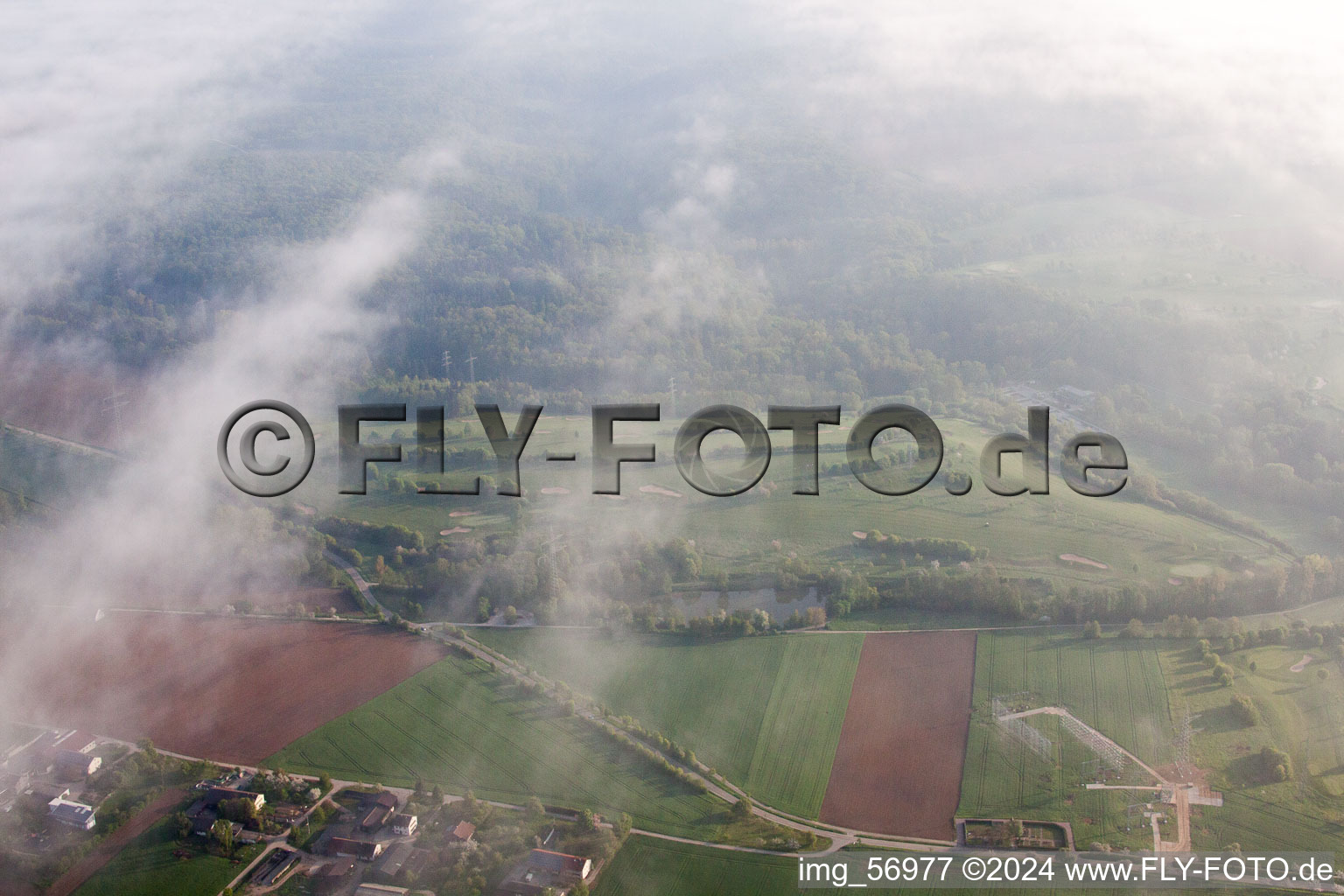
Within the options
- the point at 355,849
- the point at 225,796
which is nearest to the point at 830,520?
the point at 355,849

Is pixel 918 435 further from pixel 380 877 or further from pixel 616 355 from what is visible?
pixel 616 355

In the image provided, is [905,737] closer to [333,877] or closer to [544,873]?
[544,873]

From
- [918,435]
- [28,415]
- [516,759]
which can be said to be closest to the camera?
[918,435]

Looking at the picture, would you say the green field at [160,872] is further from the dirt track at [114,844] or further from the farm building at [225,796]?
the farm building at [225,796]

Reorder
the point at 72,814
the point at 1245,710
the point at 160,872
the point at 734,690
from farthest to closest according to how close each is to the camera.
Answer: the point at 734,690 < the point at 1245,710 < the point at 72,814 < the point at 160,872

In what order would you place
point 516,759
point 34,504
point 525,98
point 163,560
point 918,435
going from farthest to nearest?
point 525,98, point 34,504, point 163,560, point 516,759, point 918,435

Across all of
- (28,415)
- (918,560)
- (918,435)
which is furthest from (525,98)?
(918,435)
